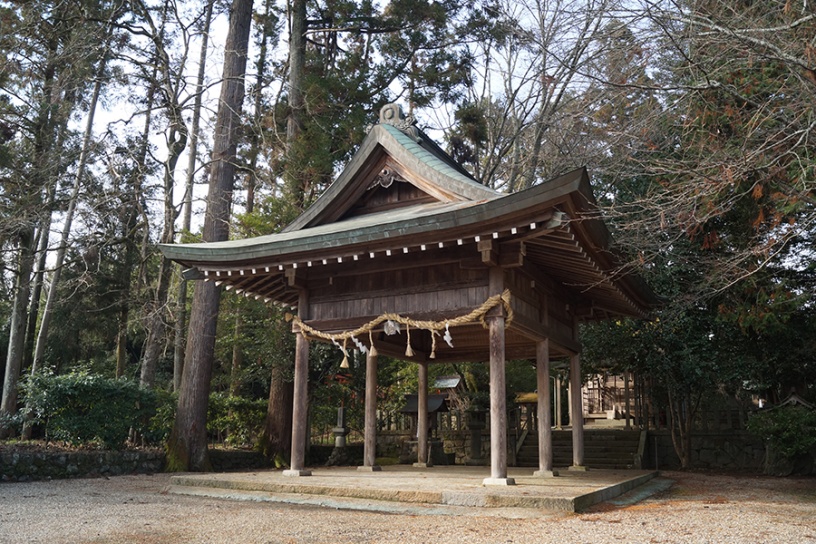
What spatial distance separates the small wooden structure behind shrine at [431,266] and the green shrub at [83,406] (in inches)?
146

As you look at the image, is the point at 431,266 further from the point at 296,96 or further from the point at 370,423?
the point at 296,96

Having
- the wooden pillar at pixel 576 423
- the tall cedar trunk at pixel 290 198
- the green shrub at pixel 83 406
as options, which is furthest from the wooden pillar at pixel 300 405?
the tall cedar trunk at pixel 290 198

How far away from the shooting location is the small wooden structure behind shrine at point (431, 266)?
828 centimetres

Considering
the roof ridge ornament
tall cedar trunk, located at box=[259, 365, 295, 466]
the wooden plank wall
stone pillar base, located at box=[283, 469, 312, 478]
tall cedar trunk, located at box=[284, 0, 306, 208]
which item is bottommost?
stone pillar base, located at box=[283, 469, 312, 478]

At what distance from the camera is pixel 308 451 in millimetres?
16359

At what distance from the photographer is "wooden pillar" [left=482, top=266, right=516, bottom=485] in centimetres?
828

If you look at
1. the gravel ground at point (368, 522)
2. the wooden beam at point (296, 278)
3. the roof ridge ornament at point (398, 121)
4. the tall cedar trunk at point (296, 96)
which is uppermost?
the tall cedar trunk at point (296, 96)

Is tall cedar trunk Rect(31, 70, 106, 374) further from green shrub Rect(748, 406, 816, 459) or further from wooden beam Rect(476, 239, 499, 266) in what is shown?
green shrub Rect(748, 406, 816, 459)

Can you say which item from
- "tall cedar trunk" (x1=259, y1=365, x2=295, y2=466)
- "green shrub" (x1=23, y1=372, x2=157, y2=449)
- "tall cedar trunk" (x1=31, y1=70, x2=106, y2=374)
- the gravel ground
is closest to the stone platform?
the gravel ground

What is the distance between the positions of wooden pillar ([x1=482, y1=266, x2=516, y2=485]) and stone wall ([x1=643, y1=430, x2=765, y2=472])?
31.9 ft

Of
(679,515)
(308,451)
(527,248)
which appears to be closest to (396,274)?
(527,248)

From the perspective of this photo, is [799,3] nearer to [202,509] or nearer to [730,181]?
[730,181]

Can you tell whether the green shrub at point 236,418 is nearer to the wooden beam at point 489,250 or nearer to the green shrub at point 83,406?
the green shrub at point 83,406

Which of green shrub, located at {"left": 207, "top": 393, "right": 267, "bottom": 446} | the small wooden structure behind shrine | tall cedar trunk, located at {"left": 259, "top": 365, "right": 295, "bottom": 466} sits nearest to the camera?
the small wooden structure behind shrine
